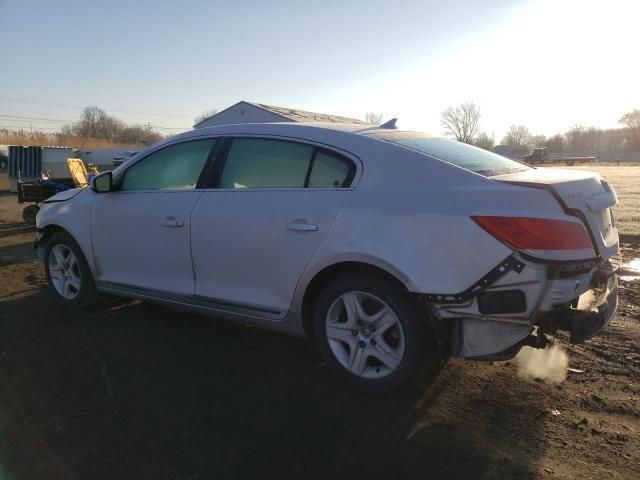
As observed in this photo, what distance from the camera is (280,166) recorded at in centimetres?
366

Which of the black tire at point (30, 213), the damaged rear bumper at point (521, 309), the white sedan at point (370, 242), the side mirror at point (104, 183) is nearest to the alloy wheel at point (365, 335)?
the white sedan at point (370, 242)

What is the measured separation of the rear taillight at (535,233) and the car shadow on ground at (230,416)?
3.29ft

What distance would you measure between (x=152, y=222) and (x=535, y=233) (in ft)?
9.28

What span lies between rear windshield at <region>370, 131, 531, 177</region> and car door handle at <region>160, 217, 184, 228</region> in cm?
156

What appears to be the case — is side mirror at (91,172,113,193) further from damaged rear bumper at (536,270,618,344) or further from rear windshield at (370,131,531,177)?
damaged rear bumper at (536,270,618,344)

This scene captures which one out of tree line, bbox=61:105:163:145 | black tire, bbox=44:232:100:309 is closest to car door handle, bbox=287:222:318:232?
black tire, bbox=44:232:100:309

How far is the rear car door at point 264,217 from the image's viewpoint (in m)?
3.35

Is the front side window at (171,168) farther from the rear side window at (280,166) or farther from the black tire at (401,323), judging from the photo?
the black tire at (401,323)

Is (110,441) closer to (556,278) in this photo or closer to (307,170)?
(307,170)

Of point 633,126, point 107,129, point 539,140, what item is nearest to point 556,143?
point 539,140

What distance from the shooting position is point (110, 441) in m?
2.75

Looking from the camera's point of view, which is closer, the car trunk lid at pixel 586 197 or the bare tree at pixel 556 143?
the car trunk lid at pixel 586 197

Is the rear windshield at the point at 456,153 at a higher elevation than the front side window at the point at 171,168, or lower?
higher

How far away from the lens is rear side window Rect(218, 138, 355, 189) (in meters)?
3.41
